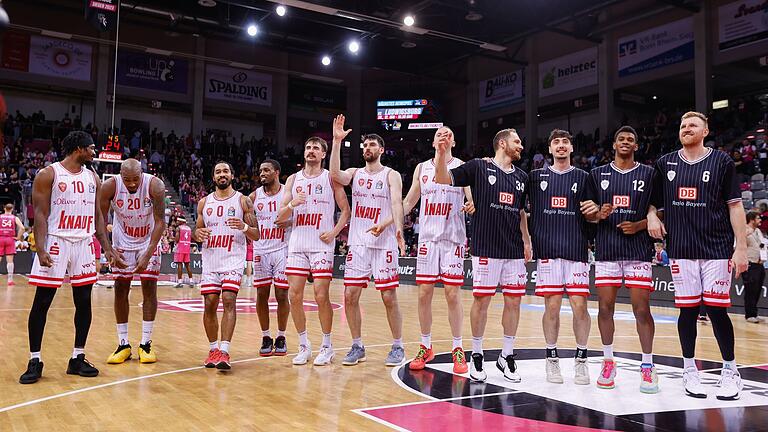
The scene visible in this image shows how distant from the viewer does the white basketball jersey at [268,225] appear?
22.9 feet

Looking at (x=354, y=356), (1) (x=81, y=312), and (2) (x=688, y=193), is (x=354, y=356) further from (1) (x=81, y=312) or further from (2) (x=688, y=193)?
(2) (x=688, y=193)

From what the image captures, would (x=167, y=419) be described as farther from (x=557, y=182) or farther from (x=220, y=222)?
(x=557, y=182)

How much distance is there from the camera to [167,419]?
420 centimetres

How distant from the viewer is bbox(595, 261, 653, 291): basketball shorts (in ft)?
17.1

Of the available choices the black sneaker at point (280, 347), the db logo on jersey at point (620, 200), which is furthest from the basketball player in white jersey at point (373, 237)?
the db logo on jersey at point (620, 200)

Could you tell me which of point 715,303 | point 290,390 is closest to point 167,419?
point 290,390

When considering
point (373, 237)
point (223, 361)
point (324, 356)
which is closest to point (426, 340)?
point (324, 356)

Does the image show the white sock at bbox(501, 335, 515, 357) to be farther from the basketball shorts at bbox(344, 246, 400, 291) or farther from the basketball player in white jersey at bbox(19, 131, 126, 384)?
the basketball player in white jersey at bbox(19, 131, 126, 384)

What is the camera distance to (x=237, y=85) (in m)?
30.6

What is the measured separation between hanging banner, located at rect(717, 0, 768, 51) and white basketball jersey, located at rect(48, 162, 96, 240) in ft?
70.3

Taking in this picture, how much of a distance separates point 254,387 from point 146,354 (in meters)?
1.76

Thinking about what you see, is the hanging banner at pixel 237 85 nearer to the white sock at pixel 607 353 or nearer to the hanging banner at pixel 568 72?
the hanging banner at pixel 568 72

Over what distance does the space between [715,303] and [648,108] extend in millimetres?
25526

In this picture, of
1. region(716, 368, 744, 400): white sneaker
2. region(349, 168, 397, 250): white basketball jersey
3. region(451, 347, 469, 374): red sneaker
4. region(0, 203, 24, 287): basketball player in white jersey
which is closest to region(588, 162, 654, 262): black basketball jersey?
region(716, 368, 744, 400): white sneaker
